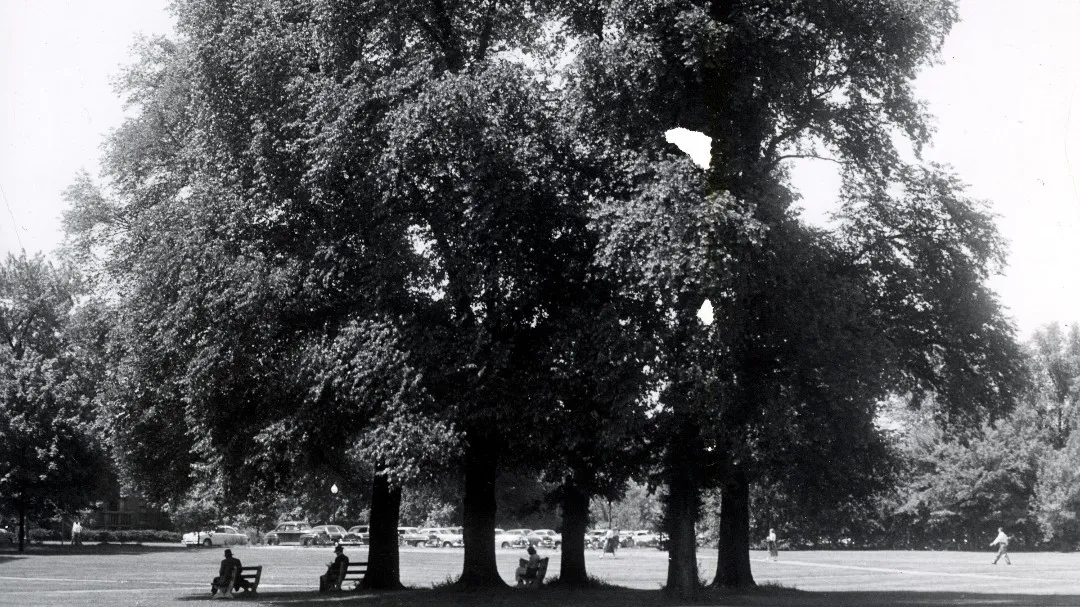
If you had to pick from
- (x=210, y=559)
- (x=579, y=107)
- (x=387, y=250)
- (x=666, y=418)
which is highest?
(x=579, y=107)

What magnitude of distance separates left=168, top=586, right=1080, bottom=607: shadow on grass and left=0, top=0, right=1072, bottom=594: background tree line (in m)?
1.18

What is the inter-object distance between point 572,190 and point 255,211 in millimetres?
7775

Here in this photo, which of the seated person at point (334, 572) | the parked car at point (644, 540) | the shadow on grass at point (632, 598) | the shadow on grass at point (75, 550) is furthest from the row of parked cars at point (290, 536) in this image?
the shadow on grass at point (632, 598)

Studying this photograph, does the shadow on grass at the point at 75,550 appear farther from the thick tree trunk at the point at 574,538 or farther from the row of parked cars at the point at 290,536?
the thick tree trunk at the point at 574,538

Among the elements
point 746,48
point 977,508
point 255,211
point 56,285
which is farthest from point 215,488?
point 977,508

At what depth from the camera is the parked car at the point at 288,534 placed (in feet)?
291

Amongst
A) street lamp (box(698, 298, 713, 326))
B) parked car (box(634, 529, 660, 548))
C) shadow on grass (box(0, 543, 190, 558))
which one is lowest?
parked car (box(634, 529, 660, 548))

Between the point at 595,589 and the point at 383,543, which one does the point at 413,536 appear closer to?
the point at 383,543

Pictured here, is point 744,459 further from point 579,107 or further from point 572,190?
point 579,107

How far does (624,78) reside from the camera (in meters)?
24.1

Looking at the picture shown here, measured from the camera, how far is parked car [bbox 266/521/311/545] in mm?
88812

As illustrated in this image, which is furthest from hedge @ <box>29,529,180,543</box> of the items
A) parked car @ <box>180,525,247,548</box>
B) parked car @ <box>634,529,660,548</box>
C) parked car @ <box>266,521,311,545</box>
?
parked car @ <box>634,529,660,548</box>

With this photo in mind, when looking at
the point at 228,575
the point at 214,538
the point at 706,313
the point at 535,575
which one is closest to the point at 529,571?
the point at 535,575

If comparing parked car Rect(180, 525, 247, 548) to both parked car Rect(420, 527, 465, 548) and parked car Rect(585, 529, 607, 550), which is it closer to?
parked car Rect(420, 527, 465, 548)
